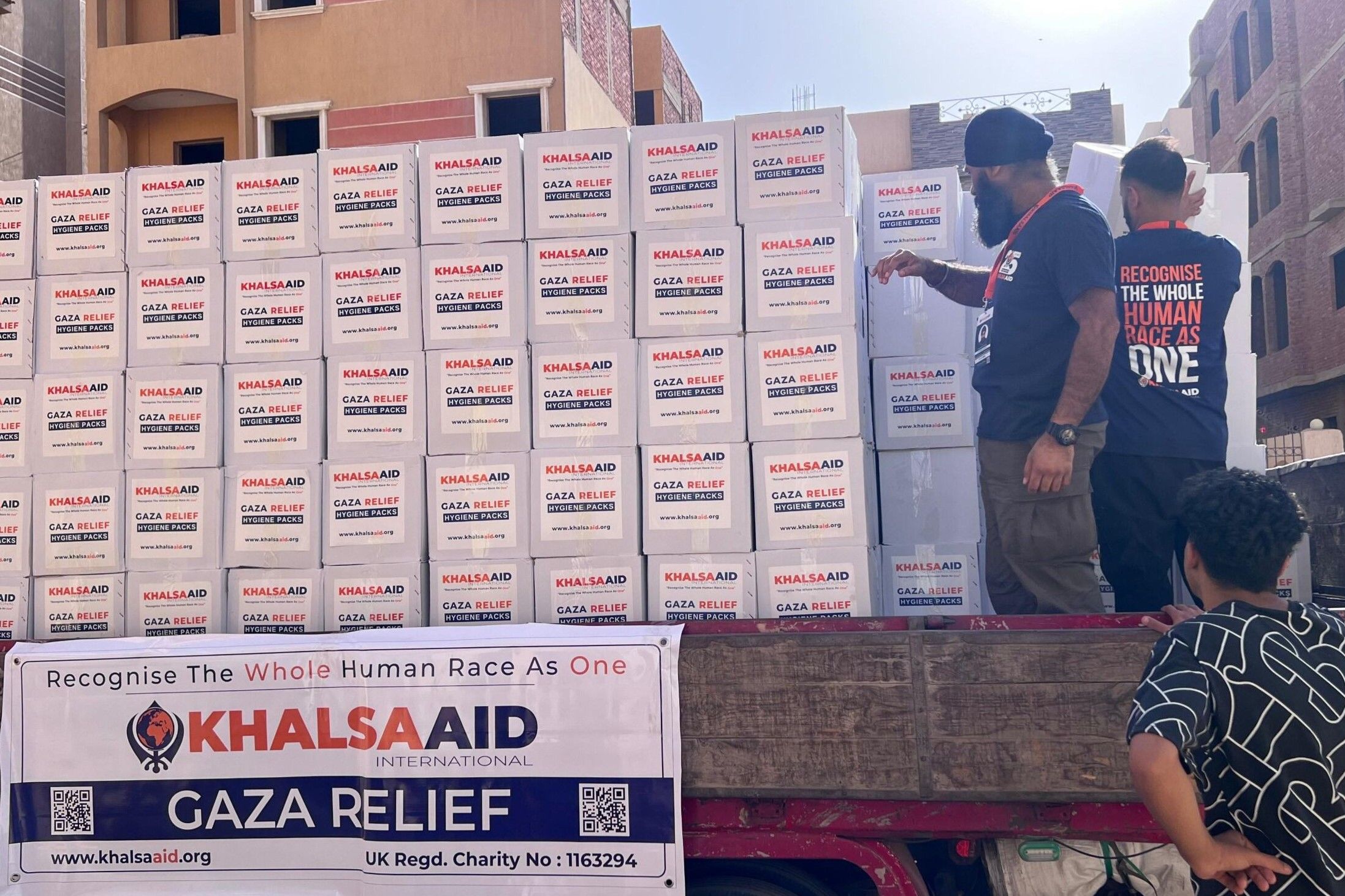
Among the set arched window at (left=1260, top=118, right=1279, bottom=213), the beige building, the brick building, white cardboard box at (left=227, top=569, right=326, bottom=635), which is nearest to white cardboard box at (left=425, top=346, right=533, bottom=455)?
white cardboard box at (left=227, top=569, right=326, bottom=635)

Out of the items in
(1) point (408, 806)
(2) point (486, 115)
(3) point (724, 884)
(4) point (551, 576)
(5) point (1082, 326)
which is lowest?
(3) point (724, 884)

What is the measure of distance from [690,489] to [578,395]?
467mm

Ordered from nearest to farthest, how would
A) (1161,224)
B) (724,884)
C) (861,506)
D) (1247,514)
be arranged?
(1247,514) → (724,884) → (861,506) → (1161,224)

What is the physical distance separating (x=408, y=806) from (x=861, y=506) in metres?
1.58

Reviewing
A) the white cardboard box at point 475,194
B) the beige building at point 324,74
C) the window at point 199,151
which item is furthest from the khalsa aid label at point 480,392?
the window at point 199,151

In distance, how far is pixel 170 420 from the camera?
12.3ft

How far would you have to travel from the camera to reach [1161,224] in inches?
156

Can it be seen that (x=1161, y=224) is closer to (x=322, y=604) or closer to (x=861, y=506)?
(x=861, y=506)

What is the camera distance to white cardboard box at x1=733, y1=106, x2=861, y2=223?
11.8 feet

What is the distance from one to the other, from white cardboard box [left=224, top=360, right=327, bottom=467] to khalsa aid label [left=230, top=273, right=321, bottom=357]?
68 millimetres

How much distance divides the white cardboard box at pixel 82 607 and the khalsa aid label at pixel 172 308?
0.79m

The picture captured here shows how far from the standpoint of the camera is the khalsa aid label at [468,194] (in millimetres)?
3730

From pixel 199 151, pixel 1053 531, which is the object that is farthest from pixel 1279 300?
pixel 1053 531

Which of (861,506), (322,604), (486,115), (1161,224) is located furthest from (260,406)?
(486,115)
